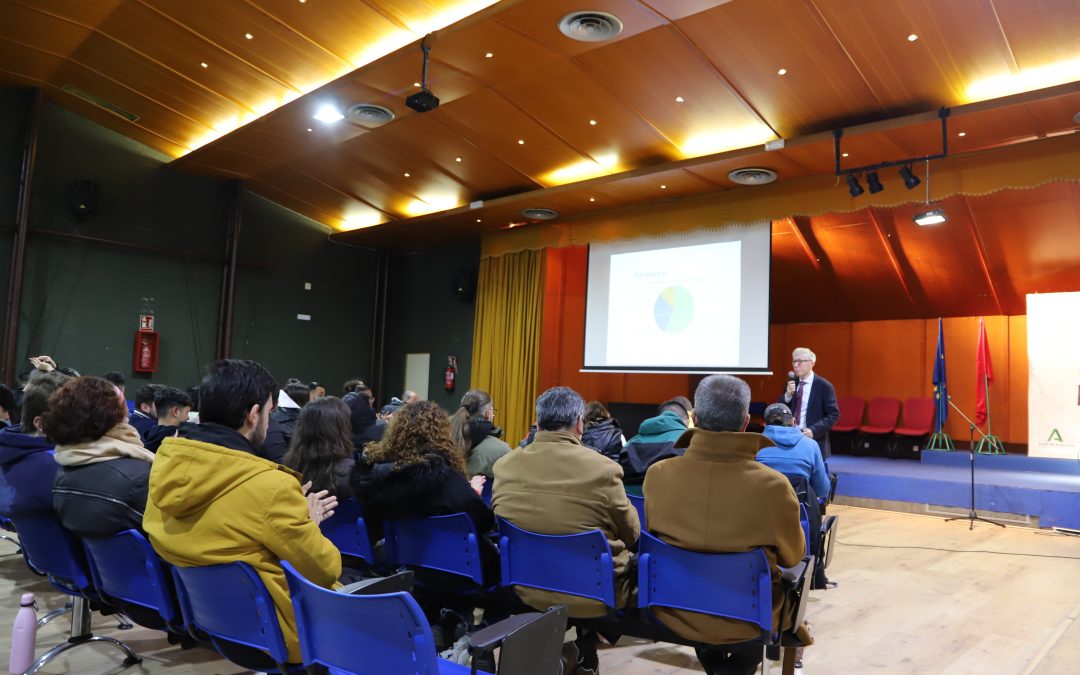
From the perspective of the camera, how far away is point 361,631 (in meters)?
1.58

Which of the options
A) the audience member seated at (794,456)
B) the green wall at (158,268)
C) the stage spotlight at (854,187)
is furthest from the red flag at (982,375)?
the green wall at (158,268)

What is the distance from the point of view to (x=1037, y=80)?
5488 mm

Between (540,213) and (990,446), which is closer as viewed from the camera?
(540,213)

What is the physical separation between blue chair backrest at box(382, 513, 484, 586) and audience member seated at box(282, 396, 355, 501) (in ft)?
0.90

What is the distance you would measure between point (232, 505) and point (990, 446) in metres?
10.7

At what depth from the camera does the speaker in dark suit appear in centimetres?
539

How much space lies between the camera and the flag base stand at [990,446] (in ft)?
32.4

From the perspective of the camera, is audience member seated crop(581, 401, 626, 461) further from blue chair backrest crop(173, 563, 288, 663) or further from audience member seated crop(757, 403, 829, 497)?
blue chair backrest crop(173, 563, 288, 663)

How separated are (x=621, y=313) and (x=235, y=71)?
5087mm

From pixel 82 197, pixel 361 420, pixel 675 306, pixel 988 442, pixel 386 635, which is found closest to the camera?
pixel 386 635

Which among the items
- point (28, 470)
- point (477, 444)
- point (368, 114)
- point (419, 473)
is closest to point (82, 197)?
point (368, 114)

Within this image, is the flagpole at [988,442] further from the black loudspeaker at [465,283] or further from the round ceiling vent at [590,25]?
the round ceiling vent at [590,25]

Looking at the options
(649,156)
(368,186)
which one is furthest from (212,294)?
(649,156)

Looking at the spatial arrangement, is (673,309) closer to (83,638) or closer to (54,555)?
(83,638)
